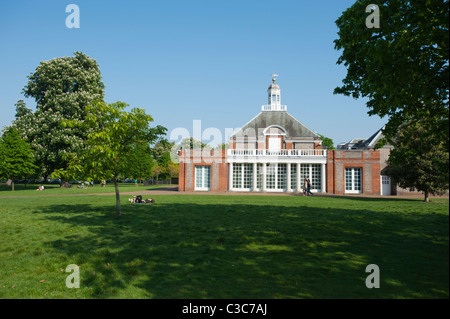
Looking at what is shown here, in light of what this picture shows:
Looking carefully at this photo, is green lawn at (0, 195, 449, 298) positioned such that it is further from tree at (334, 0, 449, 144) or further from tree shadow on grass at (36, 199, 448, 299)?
tree at (334, 0, 449, 144)

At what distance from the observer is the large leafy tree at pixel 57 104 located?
128ft

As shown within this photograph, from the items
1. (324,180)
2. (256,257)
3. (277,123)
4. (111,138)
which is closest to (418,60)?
(256,257)

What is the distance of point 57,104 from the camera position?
39.3 meters

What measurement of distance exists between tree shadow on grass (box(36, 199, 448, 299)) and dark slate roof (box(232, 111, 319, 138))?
1279 inches

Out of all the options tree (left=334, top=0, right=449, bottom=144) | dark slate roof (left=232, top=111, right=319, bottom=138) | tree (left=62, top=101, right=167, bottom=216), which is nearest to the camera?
tree (left=334, top=0, right=449, bottom=144)

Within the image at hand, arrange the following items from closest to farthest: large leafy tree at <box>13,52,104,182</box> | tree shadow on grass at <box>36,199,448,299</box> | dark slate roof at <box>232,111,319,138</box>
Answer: tree shadow on grass at <box>36,199,448,299</box>
large leafy tree at <box>13,52,104,182</box>
dark slate roof at <box>232,111,319,138</box>

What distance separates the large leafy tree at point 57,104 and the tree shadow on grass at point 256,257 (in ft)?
103

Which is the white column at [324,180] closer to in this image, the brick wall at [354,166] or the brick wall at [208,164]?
the brick wall at [354,166]

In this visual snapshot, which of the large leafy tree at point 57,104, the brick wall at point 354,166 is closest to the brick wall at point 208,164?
the brick wall at point 354,166

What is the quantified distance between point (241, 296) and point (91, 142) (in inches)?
A: 445

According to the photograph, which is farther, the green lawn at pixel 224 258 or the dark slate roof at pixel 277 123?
the dark slate roof at pixel 277 123

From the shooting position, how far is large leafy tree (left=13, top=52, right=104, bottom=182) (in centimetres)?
3894

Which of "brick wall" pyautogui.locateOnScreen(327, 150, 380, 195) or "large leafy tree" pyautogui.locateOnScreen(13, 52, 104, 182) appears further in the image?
"large leafy tree" pyautogui.locateOnScreen(13, 52, 104, 182)

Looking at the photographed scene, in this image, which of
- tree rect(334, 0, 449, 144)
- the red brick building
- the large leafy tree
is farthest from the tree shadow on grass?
the large leafy tree
